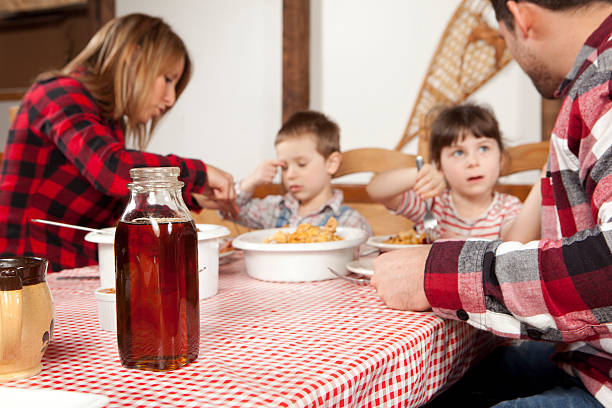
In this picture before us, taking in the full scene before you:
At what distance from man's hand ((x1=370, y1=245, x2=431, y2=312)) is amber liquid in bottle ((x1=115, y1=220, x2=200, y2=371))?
35cm

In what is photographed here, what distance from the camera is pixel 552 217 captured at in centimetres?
102

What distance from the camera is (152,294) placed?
522 mm

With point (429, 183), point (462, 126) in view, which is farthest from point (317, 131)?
point (429, 183)

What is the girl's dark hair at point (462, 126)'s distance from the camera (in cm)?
184

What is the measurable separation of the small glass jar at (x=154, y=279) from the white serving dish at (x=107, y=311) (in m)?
0.13

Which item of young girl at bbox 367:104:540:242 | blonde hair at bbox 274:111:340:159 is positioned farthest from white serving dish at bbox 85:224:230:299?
blonde hair at bbox 274:111:340:159

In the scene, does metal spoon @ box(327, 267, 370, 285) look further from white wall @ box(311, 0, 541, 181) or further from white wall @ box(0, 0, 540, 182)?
white wall @ box(311, 0, 541, 181)

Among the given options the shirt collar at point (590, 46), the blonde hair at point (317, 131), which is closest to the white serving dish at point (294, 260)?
the shirt collar at point (590, 46)

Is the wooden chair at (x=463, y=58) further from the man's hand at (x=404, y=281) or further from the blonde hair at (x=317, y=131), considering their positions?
the man's hand at (x=404, y=281)

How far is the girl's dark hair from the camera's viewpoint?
184 cm

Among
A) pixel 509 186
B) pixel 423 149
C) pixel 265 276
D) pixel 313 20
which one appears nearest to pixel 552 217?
pixel 265 276

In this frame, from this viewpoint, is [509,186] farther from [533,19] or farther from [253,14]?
[253,14]

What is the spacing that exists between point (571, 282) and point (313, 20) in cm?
285

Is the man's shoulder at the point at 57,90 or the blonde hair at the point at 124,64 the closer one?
the man's shoulder at the point at 57,90
